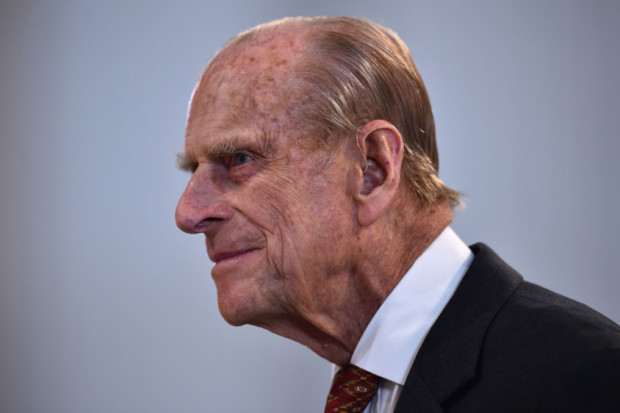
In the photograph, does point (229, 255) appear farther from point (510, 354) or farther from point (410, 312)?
point (510, 354)

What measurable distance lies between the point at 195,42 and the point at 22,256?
110 centimetres

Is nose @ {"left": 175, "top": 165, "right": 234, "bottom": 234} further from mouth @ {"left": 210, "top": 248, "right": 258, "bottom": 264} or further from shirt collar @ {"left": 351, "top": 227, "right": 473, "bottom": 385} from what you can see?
shirt collar @ {"left": 351, "top": 227, "right": 473, "bottom": 385}

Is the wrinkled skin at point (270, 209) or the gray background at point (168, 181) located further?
the gray background at point (168, 181)

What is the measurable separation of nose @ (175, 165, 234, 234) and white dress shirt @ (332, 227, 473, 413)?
0.38 metres

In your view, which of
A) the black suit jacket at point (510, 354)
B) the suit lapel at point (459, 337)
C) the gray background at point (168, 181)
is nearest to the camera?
the black suit jacket at point (510, 354)

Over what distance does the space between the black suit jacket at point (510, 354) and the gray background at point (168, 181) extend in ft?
4.32

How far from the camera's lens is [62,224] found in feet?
8.66

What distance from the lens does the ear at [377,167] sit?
136 cm

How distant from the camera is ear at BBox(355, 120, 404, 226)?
136cm

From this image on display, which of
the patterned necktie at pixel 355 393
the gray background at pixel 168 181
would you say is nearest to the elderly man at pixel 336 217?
the patterned necktie at pixel 355 393

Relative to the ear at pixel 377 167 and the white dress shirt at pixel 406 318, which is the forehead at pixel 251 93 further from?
the white dress shirt at pixel 406 318

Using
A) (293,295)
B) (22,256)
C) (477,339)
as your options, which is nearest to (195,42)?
(22,256)

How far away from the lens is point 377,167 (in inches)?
54.8

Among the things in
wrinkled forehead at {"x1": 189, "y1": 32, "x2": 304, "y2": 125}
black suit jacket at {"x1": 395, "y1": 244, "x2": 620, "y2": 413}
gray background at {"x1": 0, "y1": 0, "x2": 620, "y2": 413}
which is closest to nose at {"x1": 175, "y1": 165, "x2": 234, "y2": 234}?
wrinkled forehead at {"x1": 189, "y1": 32, "x2": 304, "y2": 125}
